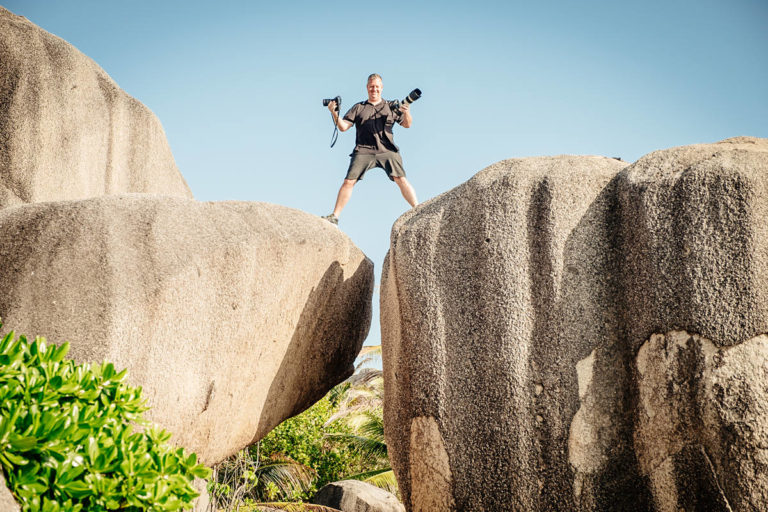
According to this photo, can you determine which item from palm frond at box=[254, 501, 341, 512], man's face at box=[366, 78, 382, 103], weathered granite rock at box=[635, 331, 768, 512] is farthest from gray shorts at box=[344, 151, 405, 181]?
palm frond at box=[254, 501, 341, 512]

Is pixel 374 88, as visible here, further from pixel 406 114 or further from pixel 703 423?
pixel 703 423

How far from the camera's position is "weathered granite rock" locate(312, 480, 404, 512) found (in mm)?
9500

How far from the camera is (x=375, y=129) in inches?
259

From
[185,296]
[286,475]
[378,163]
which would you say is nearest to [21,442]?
[185,296]

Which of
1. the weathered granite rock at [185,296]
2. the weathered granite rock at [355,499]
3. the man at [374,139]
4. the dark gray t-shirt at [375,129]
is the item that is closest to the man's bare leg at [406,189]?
the man at [374,139]

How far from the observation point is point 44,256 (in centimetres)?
409

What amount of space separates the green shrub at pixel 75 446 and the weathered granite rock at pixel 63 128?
12.7 ft

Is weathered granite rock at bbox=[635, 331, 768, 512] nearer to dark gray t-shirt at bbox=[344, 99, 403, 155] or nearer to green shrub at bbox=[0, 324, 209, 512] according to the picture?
green shrub at bbox=[0, 324, 209, 512]

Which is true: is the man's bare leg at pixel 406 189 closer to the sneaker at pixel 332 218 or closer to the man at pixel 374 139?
the man at pixel 374 139

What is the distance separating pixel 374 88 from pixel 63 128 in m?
2.98

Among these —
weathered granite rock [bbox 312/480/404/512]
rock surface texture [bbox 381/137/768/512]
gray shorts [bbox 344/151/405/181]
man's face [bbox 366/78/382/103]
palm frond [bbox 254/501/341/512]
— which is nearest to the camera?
rock surface texture [bbox 381/137/768/512]

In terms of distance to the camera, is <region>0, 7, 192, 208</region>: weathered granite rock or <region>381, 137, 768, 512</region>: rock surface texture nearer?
<region>381, 137, 768, 512</region>: rock surface texture

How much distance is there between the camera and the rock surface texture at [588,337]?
3.31m

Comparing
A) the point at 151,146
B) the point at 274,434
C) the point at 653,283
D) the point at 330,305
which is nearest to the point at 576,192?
the point at 653,283
